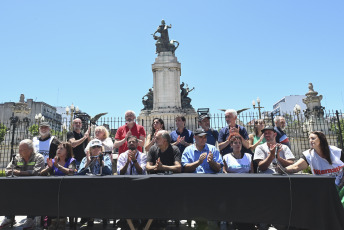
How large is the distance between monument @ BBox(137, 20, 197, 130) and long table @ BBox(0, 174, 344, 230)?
61.4ft

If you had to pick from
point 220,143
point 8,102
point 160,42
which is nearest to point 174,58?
point 160,42

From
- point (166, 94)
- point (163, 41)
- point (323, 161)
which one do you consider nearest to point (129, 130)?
point (323, 161)

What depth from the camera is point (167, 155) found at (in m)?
4.20

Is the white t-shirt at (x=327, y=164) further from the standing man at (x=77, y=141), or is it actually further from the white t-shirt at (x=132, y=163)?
the standing man at (x=77, y=141)

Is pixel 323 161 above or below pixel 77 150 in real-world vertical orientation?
below

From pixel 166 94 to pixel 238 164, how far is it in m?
19.4

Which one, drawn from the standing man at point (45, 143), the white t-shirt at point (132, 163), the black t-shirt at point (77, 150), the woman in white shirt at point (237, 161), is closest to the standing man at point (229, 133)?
the woman in white shirt at point (237, 161)

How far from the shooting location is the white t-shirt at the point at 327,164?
3596 mm

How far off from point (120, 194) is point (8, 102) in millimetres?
74759

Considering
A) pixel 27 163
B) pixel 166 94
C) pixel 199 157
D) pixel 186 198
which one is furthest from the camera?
pixel 166 94

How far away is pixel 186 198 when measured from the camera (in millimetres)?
2990

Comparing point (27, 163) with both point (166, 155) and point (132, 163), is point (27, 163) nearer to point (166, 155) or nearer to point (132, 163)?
point (132, 163)

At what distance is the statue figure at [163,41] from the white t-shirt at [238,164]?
Result: 22689 mm

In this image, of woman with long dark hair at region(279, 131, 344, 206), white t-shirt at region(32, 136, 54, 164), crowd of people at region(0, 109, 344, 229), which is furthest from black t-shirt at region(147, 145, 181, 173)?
white t-shirt at region(32, 136, 54, 164)
